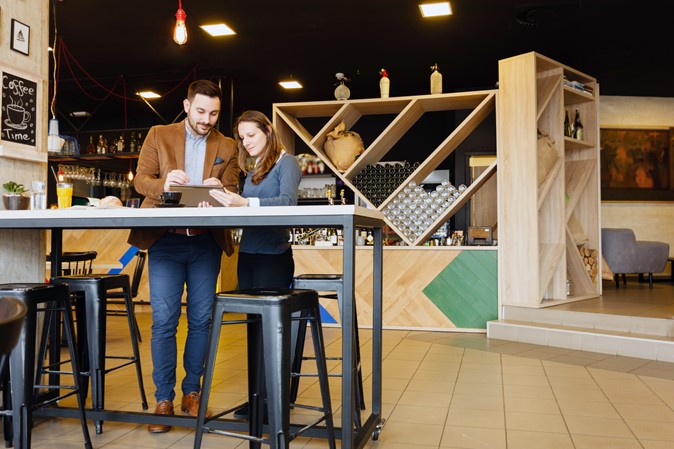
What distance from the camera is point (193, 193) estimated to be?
8.54 ft

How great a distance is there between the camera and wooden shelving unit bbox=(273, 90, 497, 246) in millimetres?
5770

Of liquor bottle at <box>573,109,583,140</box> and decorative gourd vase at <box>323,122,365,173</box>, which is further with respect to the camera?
liquor bottle at <box>573,109,583,140</box>

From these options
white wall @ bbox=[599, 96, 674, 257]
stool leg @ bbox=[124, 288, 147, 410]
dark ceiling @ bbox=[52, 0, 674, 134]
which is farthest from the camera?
white wall @ bbox=[599, 96, 674, 257]

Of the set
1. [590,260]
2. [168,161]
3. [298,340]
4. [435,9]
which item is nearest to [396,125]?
[435,9]

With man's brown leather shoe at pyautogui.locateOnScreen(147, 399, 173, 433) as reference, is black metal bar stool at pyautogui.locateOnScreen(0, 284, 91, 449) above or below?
above

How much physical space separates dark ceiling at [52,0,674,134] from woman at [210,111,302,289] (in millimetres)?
3391

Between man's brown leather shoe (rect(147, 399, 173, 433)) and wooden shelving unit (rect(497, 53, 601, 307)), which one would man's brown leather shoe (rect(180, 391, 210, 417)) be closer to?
man's brown leather shoe (rect(147, 399, 173, 433))

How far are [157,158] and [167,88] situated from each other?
629 centimetres

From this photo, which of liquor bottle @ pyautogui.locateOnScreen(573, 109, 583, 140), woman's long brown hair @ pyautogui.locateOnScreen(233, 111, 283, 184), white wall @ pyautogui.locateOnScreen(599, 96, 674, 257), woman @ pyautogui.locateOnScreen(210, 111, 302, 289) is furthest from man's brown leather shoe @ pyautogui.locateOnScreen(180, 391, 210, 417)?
white wall @ pyautogui.locateOnScreen(599, 96, 674, 257)

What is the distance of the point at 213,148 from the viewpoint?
120 inches

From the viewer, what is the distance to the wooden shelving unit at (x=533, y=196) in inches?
212

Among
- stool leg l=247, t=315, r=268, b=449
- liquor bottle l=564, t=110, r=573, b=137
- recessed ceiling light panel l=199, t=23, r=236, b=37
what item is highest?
recessed ceiling light panel l=199, t=23, r=236, b=37

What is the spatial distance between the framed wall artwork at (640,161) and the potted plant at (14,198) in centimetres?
906

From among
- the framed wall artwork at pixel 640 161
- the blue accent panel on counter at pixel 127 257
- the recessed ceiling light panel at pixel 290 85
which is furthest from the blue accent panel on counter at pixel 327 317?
the framed wall artwork at pixel 640 161
